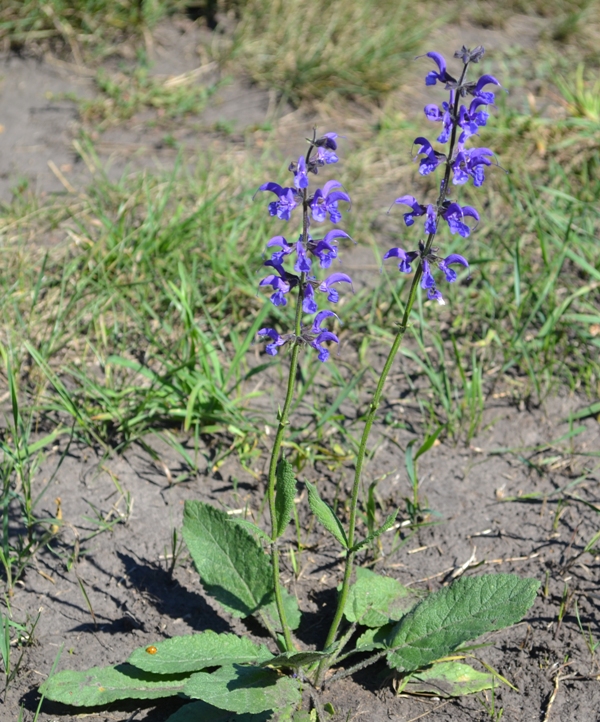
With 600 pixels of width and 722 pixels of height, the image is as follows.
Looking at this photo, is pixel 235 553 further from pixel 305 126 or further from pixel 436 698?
pixel 305 126

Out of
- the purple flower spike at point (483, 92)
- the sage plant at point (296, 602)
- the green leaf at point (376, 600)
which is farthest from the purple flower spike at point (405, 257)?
the green leaf at point (376, 600)

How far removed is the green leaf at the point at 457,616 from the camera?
7.34 feet

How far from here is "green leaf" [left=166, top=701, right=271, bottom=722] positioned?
226 centimetres

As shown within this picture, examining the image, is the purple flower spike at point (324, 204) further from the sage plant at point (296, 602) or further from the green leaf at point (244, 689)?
the green leaf at point (244, 689)

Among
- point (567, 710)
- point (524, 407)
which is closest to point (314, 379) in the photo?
point (524, 407)

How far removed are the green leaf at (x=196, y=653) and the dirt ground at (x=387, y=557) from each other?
0.79 feet

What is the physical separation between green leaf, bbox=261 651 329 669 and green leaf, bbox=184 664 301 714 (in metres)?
0.07

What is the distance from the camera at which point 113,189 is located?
4199mm

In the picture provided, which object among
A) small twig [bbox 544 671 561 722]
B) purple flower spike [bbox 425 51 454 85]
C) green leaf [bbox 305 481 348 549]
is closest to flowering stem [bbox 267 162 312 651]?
green leaf [bbox 305 481 348 549]

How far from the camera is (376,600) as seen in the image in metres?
2.54

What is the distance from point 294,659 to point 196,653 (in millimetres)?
296

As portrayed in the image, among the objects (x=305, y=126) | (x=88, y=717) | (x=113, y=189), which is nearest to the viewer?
(x=88, y=717)

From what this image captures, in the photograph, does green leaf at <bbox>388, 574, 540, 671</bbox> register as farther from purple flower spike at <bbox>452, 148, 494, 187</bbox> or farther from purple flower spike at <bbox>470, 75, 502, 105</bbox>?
purple flower spike at <bbox>470, 75, 502, 105</bbox>

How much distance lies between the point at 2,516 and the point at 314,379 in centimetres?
136
